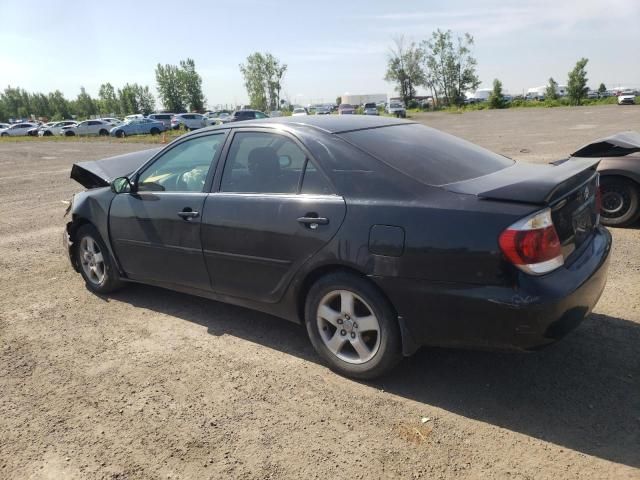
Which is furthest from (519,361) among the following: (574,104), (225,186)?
(574,104)

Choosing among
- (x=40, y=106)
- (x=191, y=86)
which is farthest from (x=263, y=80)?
(x=40, y=106)

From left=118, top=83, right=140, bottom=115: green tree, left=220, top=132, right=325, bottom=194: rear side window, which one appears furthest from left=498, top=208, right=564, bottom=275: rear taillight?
left=118, top=83, right=140, bottom=115: green tree

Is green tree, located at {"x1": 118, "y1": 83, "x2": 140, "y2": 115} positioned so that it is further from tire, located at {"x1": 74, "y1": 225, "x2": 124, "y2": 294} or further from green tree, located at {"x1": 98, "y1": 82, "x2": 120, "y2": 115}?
tire, located at {"x1": 74, "y1": 225, "x2": 124, "y2": 294}

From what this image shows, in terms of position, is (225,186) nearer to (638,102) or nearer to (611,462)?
(611,462)

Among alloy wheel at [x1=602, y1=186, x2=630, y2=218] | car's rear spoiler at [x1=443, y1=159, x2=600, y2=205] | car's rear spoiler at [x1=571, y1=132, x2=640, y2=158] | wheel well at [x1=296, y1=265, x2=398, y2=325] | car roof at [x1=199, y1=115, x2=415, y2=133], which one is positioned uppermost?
car roof at [x1=199, y1=115, x2=415, y2=133]

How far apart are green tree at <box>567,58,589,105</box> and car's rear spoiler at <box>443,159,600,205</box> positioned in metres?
65.6

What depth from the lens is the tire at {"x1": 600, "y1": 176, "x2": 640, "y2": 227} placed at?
613cm

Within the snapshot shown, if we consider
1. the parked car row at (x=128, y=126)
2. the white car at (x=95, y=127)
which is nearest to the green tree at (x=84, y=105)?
the parked car row at (x=128, y=126)

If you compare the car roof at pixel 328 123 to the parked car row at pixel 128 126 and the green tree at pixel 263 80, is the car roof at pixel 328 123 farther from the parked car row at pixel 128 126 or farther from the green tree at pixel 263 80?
the green tree at pixel 263 80

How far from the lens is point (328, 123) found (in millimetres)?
3711

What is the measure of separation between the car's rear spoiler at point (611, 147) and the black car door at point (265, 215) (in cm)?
433

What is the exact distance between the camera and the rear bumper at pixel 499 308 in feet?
8.46

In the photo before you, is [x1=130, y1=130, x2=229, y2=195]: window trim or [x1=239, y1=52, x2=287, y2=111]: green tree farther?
[x1=239, y1=52, x2=287, y2=111]: green tree

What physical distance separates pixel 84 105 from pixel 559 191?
12569cm
